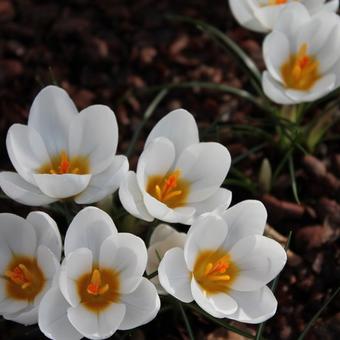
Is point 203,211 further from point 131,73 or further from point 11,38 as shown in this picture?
point 11,38

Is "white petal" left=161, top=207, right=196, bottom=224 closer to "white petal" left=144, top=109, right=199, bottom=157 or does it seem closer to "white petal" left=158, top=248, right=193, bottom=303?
"white petal" left=158, top=248, right=193, bottom=303

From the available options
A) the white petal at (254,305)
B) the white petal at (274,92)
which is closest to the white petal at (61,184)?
the white petal at (254,305)

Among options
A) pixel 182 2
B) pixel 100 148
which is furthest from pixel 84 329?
pixel 182 2

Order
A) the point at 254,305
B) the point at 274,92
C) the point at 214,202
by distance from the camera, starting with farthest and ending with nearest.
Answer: the point at 274,92, the point at 214,202, the point at 254,305

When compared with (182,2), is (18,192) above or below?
above

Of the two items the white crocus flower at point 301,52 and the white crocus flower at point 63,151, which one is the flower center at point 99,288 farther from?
the white crocus flower at point 301,52

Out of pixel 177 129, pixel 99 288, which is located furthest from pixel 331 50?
pixel 99 288

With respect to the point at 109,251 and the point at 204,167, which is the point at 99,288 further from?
the point at 204,167

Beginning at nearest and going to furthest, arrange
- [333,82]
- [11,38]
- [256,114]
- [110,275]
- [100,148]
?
[110,275], [100,148], [333,82], [256,114], [11,38]
